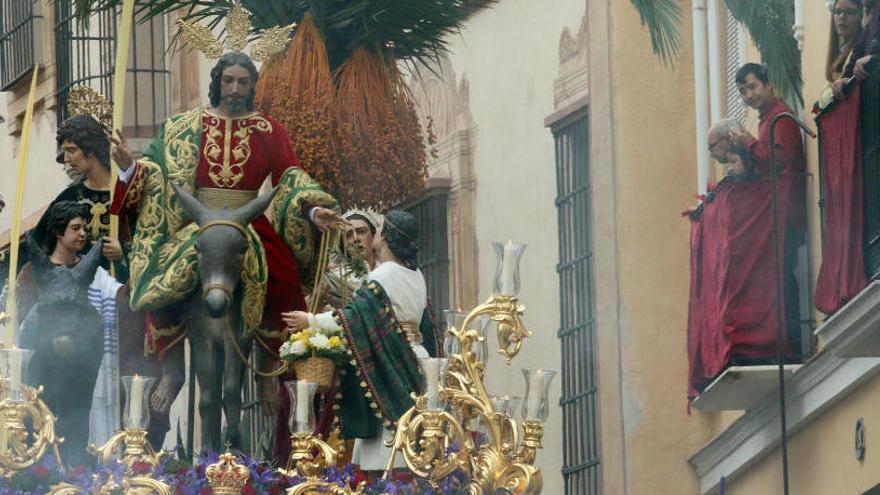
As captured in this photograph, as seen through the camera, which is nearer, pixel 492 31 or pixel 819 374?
pixel 819 374

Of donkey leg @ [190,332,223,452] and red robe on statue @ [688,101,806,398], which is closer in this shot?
donkey leg @ [190,332,223,452]

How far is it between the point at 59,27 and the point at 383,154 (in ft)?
24.8

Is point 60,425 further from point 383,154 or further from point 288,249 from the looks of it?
point 383,154

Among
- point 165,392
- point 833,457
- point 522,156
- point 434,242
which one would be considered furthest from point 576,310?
point 165,392

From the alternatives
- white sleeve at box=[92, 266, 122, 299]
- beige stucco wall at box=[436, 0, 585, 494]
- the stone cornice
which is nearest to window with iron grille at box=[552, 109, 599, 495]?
beige stucco wall at box=[436, 0, 585, 494]

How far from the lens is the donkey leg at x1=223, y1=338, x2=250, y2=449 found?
16391mm

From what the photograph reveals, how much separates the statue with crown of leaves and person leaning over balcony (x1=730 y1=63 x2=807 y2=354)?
242 centimetres

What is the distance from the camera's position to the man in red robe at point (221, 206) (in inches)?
654

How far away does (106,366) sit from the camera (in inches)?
655

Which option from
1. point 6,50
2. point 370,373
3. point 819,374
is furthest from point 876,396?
point 6,50

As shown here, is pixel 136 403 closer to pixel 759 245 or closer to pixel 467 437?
pixel 467 437

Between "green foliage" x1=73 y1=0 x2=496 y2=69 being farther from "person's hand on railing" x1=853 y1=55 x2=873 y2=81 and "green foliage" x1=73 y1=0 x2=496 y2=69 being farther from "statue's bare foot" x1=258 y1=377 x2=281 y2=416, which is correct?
A: "person's hand on railing" x1=853 y1=55 x2=873 y2=81

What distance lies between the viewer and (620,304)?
20.5 m

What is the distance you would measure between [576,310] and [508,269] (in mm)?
6126
